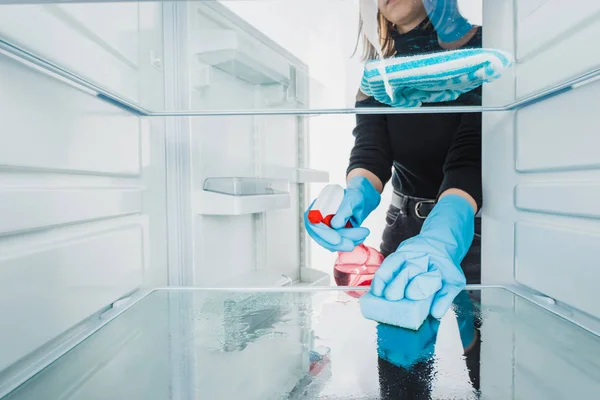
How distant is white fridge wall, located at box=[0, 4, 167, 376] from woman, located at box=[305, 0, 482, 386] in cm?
49

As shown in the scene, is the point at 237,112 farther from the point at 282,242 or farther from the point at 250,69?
the point at 282,242

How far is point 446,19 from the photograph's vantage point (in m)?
0.90

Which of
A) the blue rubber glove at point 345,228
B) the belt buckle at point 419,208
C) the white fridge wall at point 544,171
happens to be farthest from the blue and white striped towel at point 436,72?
the belt buckle at point 419,208

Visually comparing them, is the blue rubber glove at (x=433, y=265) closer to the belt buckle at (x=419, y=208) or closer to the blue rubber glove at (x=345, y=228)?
the blue rubber glove at (x=345, y=228)

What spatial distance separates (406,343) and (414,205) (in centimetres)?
90

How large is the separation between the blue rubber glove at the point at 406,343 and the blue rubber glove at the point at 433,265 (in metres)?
0.06

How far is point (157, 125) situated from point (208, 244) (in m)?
0.48

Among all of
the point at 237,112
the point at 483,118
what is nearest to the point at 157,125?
the point at 237,112

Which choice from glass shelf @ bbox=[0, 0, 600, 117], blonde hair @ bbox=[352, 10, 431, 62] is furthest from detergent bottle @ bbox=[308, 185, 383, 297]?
blonde hair @ bbox=[352, 10, 431, 62]

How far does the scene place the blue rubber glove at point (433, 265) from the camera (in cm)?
93

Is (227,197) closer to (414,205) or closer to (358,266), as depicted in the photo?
(414,205)

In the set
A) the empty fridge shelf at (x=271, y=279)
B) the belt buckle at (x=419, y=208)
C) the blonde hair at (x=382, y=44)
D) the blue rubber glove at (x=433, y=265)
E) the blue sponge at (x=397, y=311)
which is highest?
the blonde hair at (x=382, y=44)

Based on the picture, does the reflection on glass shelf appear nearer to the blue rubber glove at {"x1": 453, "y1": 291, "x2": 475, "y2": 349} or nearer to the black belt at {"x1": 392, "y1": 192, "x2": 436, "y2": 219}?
the black belt at {"x1": 392, "y1": 192, "x2": 436, "y2": 219}

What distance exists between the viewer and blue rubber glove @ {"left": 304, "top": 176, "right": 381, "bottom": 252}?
1.12 meters
